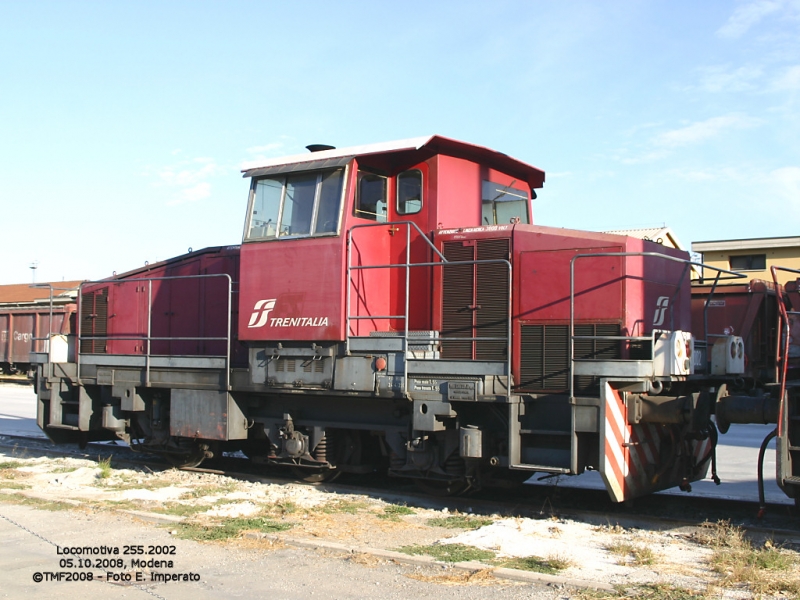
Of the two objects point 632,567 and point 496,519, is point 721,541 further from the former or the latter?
point 496,519

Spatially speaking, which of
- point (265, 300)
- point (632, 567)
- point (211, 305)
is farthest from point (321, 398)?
point (632, 567)

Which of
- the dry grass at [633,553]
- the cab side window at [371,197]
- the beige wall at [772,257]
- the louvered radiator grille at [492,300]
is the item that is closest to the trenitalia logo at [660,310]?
the louvered radiator grille at [492,300]

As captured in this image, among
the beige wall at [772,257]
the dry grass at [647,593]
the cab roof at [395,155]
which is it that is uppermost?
the beige wall at [772,257]

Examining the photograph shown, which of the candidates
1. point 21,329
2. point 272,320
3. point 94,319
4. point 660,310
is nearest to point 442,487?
point 272,320

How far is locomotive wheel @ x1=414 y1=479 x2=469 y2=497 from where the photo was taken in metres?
8.92

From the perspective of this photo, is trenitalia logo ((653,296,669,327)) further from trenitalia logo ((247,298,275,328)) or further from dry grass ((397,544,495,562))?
trenitalia logo ((247,298,275,328))

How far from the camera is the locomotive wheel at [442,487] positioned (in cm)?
892

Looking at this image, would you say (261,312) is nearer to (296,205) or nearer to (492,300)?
(296,205)

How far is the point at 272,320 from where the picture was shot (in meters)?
9.30

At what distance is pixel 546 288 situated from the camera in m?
8.23

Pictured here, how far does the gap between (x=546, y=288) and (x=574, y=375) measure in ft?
3.20

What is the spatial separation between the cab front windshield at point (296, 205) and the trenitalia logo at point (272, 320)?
817mm

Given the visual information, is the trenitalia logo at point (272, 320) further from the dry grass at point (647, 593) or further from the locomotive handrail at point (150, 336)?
the dry grass at point (647, 593)

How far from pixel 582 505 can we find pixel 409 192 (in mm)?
4043
